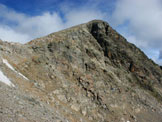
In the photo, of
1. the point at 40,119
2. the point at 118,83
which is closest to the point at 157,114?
the point at 118,83

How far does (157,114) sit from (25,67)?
3036cm

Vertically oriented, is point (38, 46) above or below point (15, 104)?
above

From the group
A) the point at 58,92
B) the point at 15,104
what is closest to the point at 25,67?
the point at 58,92

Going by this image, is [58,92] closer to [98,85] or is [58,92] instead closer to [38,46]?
[98,85]

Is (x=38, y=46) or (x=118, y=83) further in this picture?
(x=118, y=83)

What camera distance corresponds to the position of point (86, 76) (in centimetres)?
2930

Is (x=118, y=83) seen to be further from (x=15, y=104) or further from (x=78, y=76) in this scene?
(x=15, y=104)

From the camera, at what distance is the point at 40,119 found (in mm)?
11188

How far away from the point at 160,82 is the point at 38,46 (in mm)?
39046

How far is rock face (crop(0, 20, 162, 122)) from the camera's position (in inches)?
774

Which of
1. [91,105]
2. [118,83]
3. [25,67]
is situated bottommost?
[91,105]

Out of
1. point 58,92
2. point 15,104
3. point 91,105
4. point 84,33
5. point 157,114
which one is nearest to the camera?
point 15,104

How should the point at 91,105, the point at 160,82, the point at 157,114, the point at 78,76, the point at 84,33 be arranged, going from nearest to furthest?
1. the point at 91,105
2. the point at 78,76
3. the point at 157,114
4. the point at 84,33
5. the point at 160,82

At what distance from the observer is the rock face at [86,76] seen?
19.7 meters
